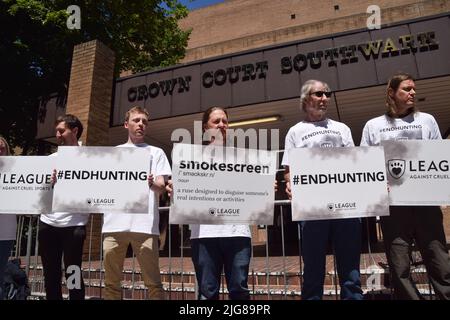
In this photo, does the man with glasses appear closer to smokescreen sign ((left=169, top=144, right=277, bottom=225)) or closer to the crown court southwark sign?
smokescreen sign ((left=169, top=144, right=277, bottom=225))

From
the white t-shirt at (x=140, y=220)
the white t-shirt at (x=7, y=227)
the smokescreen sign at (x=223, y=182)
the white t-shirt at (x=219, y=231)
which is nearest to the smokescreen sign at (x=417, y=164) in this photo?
the smokescreen sign at (x=223, y=182)

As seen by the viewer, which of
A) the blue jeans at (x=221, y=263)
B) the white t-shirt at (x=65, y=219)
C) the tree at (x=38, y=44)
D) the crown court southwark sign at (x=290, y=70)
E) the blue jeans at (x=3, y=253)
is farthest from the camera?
the tree at (x=38, y=44)

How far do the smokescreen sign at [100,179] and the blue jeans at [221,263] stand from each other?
0.69 m

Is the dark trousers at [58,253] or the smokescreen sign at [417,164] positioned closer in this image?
the smokescreen sign at [417,164]

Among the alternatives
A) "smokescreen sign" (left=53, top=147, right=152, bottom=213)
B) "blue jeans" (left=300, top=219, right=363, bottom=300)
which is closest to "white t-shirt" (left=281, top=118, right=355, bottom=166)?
"blue jeans" (left=300, top=219, right=363, bottom=300)

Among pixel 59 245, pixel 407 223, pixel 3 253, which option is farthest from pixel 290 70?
pixel 3 253

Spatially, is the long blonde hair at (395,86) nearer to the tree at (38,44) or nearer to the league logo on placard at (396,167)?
the league logo on placard at (396,167)

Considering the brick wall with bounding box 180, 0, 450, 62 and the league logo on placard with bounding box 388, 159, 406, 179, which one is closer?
the league logo on placard with bounding box 388, 159, 406, 179

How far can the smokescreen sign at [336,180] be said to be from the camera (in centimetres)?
314

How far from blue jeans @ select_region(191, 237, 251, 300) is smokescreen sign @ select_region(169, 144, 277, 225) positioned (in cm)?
26

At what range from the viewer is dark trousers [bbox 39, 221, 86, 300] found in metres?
3.37
